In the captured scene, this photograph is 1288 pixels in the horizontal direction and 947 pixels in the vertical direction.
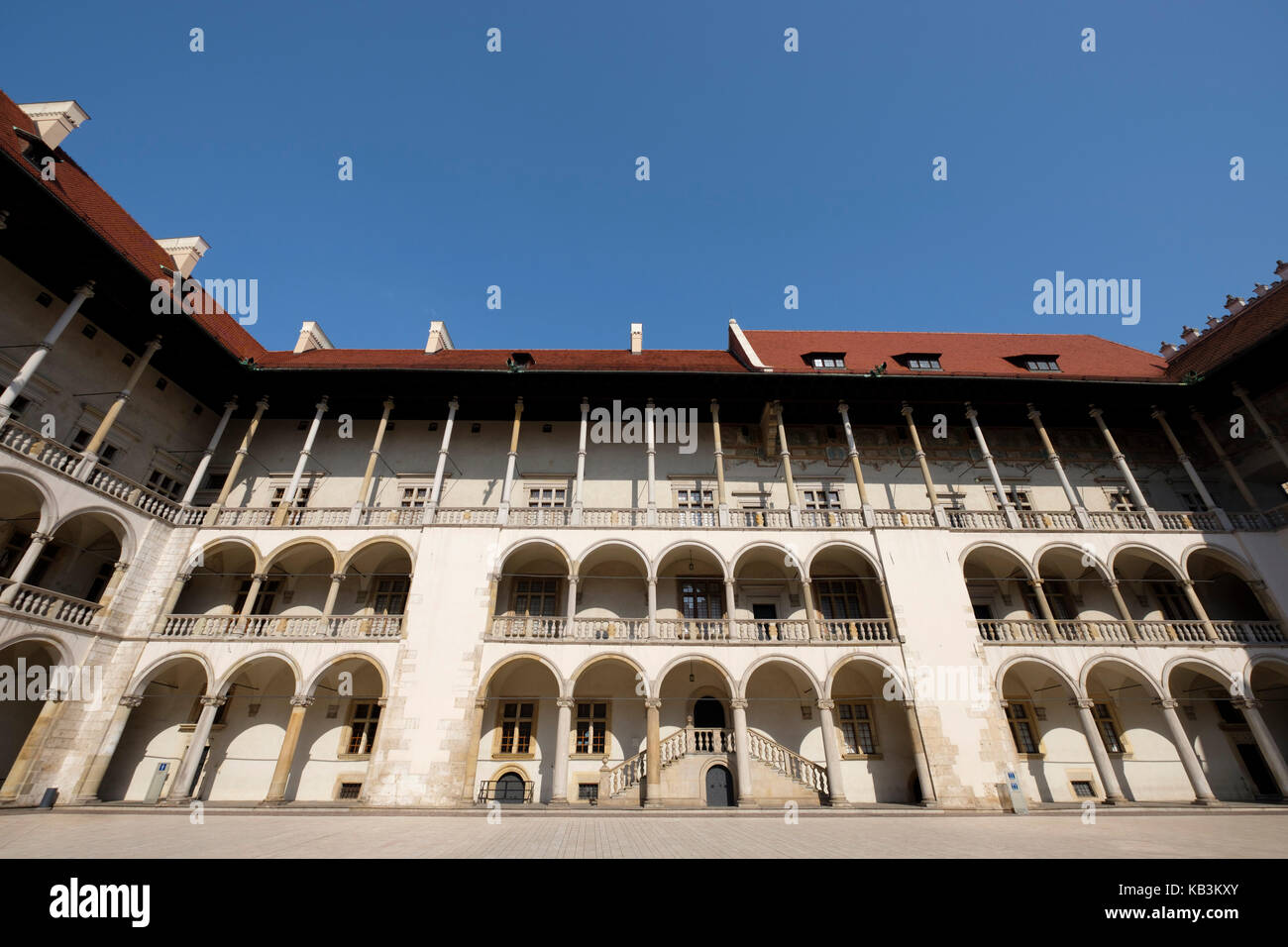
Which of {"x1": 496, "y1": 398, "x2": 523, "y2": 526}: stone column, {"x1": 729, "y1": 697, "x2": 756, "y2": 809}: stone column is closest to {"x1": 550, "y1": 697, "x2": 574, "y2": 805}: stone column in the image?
{"x1": 729, "y1": 697, "x2": 756, "y2": 809}: stone column

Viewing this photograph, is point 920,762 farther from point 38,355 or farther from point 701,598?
point 38,355

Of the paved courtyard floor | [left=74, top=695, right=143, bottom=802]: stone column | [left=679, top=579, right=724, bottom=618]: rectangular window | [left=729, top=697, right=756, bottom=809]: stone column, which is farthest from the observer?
[left=679, top=579, right=724, bottom=618]: rectangular window

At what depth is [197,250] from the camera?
23016 mm

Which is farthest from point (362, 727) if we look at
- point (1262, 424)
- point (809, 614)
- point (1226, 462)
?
point (1262, 424)

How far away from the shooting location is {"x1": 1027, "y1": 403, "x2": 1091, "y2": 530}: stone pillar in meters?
19.5

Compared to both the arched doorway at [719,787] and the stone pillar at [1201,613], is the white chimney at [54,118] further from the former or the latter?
the stone pillar at [1201,613]

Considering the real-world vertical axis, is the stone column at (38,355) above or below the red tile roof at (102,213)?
below

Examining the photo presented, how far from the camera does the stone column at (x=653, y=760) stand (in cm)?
1512

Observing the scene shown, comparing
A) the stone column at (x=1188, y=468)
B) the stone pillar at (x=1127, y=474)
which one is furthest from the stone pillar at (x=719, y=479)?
the stone column at (x=1188, y=468)

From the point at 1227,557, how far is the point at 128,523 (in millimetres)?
34534

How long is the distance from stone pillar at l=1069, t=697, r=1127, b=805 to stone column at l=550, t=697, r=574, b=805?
14728 millimetres

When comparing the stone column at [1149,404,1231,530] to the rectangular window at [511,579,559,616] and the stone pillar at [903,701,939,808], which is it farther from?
the rectangular window at [511,579,559,616]

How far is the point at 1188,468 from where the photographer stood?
67.2 ft

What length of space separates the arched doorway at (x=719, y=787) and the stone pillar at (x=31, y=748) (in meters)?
17.0
